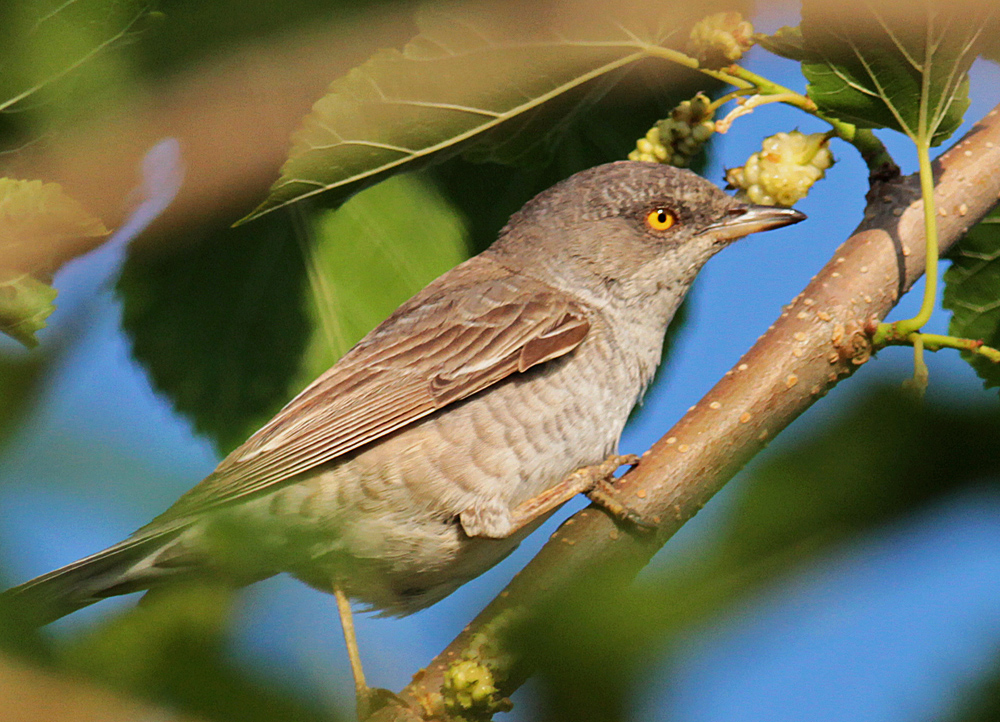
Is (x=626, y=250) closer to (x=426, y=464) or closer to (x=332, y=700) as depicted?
(x=426, y=464)

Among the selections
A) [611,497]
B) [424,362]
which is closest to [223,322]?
[424,362]

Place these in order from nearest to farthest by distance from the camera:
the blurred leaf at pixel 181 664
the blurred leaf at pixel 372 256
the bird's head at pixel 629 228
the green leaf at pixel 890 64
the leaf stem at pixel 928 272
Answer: the blurred leaf at pixel 181 664
the green leaf at pixel 890 64
the leaf stem at pixel 928 272
the blurred leaf at pixel 372 256
the bird's head at pixel 629 228

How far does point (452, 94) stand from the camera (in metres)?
2.24

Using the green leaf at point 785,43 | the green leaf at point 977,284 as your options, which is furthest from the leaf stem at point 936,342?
the green leaf at point 785,43

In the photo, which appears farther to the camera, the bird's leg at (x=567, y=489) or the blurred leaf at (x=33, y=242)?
the bird's leg at (x=567, y=489)

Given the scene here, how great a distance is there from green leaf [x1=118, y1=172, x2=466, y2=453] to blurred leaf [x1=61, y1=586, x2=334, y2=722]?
184 cm

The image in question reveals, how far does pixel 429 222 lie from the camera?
2717 millimetres

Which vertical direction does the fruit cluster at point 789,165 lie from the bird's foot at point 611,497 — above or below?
above

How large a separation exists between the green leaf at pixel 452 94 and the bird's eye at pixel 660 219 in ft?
4.27

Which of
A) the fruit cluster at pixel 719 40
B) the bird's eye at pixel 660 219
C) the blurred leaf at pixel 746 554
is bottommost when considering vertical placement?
the blurred leaf at pixel 746 554

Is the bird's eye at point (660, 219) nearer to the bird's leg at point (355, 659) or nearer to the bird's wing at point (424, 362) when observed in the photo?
the bird's wing at point (424, 362)

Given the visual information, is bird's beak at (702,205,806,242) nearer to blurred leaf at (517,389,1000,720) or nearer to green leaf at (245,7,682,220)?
green leaf at (245,7,682,220)

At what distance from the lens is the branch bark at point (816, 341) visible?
7.82ft

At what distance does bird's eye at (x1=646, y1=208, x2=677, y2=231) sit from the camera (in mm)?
3823
